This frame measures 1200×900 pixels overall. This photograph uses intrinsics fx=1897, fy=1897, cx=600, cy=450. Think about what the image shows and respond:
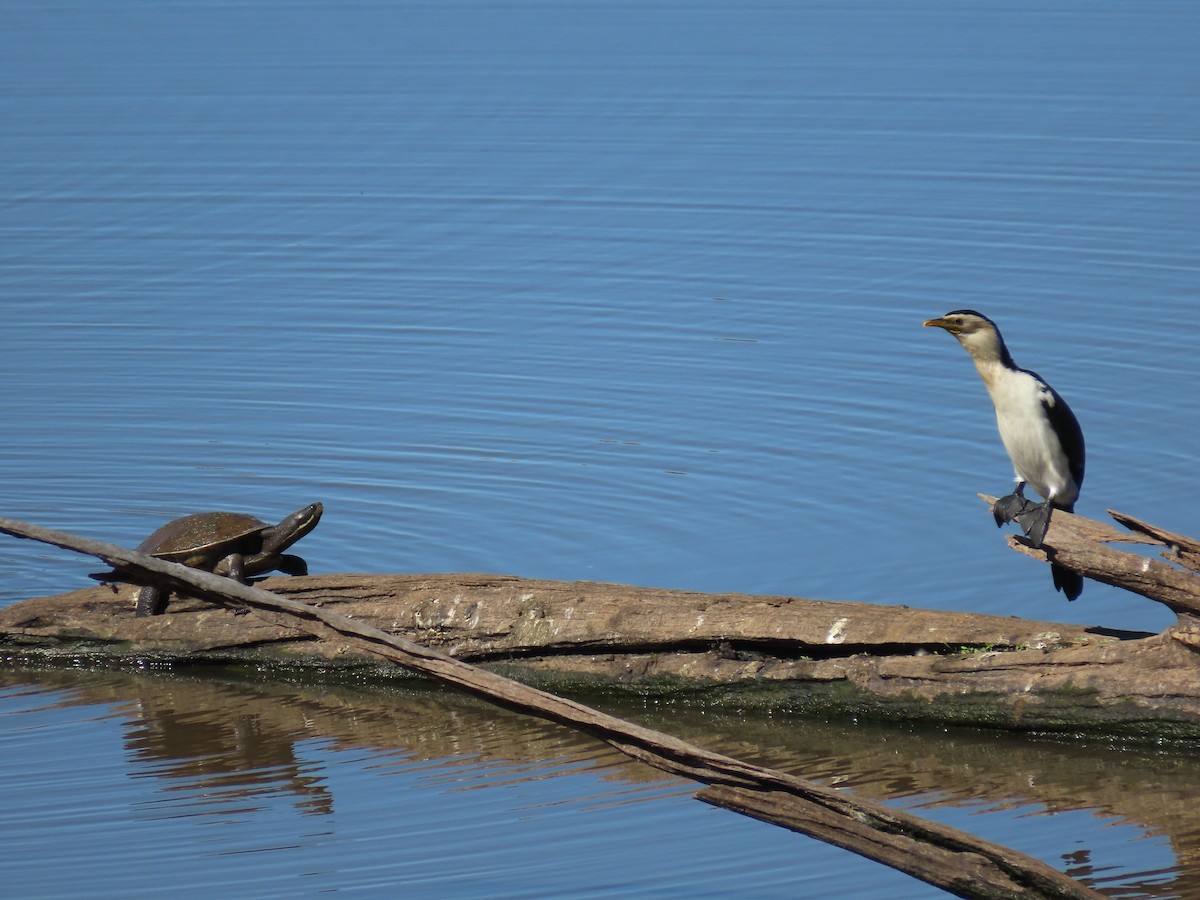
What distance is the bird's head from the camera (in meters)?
7.10

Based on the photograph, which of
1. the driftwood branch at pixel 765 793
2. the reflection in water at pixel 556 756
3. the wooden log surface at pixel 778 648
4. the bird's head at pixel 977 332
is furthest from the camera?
the bird's head at pixel 977 332

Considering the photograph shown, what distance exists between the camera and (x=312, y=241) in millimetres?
14523

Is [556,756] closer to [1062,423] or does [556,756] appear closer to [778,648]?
[778,648]

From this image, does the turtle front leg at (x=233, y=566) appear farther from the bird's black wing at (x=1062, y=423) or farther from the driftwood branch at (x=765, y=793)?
the bird's black wing at (x=1062, y=423)

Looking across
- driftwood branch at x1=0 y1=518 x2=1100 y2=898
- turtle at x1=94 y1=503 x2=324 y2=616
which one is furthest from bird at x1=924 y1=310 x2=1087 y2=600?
turtle at x1=94 y1=503 x2=324 y2=616

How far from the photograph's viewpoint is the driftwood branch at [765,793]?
5.02 m

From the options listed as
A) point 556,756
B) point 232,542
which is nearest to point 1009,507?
point 556,756

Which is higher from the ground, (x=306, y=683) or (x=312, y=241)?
(x=312, y=241)

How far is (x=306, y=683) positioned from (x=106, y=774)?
1.09m

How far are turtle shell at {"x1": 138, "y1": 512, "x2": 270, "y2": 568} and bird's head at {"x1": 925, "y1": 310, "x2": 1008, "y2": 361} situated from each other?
3.19 meters

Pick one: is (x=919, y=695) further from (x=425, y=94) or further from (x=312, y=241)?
(x=425, y=94)

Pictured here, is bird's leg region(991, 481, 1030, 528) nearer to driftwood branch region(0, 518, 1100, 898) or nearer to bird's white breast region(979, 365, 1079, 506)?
bird's white breast region(979, 365, 1079, 506)

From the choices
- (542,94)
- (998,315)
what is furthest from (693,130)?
(998,315)

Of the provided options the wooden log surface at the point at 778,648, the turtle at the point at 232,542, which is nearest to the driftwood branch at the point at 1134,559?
the wooden log surface at the point at 778,648
